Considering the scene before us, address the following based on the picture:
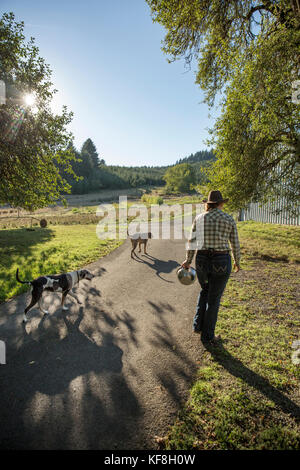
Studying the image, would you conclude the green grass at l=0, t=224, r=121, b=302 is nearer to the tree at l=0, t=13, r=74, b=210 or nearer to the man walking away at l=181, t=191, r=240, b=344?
the tree at l=0, t=13, r=74, b=210

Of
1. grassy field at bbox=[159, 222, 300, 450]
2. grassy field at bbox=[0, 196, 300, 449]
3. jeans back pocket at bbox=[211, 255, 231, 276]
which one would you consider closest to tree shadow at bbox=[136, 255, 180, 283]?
grassy field at bbox=[0, 196, 300, 449]

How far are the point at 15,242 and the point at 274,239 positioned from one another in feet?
51.4

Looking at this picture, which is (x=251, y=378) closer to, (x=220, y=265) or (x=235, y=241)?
(x=220, y=265)

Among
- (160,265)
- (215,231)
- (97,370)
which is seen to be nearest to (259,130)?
(160,265)

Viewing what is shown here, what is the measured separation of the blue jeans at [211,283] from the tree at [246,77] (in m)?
6.60

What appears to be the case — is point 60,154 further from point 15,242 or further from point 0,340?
point 0,340

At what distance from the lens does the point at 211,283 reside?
3.62 meters

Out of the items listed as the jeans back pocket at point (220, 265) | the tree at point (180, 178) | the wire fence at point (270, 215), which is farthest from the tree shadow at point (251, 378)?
the tree at point (180, 178)

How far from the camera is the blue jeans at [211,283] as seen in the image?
11.5 ft

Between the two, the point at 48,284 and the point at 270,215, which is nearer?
the point at 48,284

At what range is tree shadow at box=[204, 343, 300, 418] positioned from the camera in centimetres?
263

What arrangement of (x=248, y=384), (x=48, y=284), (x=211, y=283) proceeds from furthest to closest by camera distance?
(x=48, y=284) < (x=211, y=283) < (x=248, y=384)

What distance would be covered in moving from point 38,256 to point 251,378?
9690 millimetres

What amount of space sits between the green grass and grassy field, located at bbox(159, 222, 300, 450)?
218 inches
